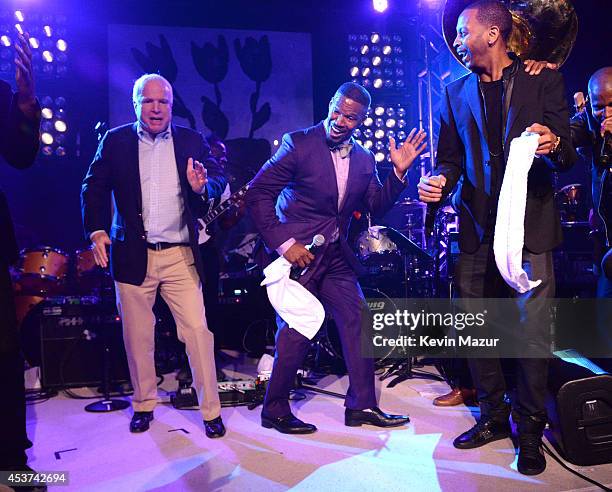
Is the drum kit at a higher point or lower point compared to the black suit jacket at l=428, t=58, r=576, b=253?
lower

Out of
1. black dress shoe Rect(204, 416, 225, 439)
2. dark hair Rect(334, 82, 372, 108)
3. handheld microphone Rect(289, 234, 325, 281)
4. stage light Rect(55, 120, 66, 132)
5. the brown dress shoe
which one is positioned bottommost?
the brown dress shoe

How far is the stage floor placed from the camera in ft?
9.65

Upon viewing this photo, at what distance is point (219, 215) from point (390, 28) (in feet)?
17.9

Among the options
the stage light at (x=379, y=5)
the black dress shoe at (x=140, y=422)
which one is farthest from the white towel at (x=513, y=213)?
the stage light at (x=379, y=5)

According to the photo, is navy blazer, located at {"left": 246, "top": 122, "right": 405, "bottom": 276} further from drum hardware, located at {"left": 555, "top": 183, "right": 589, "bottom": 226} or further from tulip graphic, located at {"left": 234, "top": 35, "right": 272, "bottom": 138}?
tulip graphic, located at {"left": 234, "top": 35, "right": 272, "bottom": 138}

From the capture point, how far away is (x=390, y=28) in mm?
9375

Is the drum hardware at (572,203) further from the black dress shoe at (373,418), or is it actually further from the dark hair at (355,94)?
the black dress shoe at (373,418)

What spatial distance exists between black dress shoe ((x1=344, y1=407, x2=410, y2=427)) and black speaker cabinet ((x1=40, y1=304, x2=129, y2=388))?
2.63 metres

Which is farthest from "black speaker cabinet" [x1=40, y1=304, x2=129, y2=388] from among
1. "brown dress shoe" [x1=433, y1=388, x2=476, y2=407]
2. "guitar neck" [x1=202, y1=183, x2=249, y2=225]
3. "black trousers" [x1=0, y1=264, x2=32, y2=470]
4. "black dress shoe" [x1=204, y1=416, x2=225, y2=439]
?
"brown dress shoe" [x1=433, y1=388, x2=476, y2=407]

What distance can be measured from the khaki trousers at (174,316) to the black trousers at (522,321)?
1.74 m

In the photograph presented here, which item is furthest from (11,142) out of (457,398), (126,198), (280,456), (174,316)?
(457,398)

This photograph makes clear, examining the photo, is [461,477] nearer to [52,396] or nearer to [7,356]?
[7,356]

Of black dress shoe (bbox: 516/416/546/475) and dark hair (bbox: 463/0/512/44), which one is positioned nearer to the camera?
black dress shoe (bbox: 516/416/546/475)

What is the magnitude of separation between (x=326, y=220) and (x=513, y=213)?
1460 millimetres
